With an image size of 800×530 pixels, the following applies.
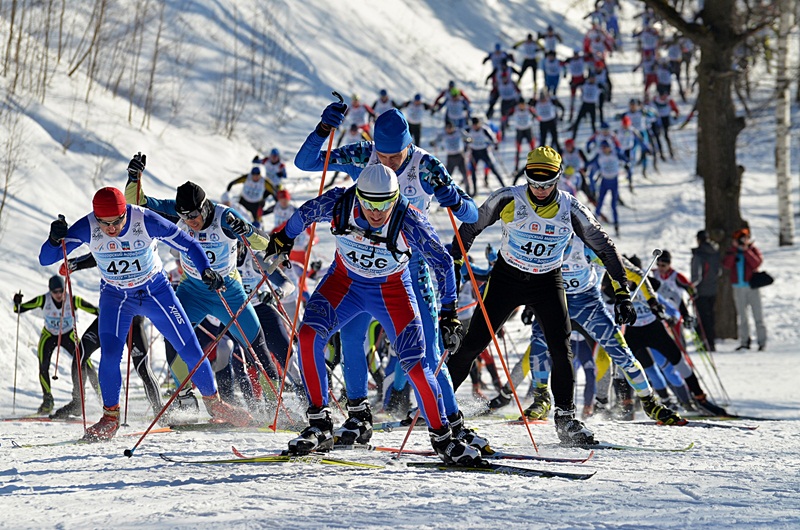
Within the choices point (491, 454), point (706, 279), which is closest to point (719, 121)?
point (706, 279)

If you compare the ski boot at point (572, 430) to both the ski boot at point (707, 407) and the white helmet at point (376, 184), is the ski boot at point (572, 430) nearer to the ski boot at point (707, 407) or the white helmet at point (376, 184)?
the white helmet at point (376, 184)

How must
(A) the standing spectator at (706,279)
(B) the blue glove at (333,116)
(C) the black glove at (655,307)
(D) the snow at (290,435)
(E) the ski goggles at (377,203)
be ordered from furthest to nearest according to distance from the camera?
(A) the standing spectator at (706,279)
(C) the black glove at (655,307)
(B) the blue glove at (333,116)
(E) the ski goggles at (377,203)
(D) the snow at (290,435)

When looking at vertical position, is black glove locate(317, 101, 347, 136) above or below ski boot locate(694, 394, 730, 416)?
above

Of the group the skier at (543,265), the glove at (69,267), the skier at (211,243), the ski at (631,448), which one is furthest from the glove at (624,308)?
the glove at (69,267)

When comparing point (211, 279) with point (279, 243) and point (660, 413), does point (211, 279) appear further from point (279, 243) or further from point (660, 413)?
point (660, 413)

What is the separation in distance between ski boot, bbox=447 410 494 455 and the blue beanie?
67.1 inches

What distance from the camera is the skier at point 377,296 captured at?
18.4ft

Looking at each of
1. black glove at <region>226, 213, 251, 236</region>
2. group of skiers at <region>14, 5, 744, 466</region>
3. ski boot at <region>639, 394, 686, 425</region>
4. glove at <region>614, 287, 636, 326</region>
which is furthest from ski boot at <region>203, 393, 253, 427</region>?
ski boot at <region>639, 394, 686, 425</region>

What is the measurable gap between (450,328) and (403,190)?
1597 millimetres

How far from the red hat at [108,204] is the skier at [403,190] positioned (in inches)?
47.3

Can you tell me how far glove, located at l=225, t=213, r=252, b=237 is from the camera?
7.51m

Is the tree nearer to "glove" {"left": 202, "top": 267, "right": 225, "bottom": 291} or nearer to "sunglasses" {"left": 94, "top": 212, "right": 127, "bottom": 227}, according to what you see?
"glove" {"left": 202, "top": 267, "right": 225, "bottom": 291}

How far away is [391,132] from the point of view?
641 cm

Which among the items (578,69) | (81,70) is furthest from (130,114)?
(578,69)
